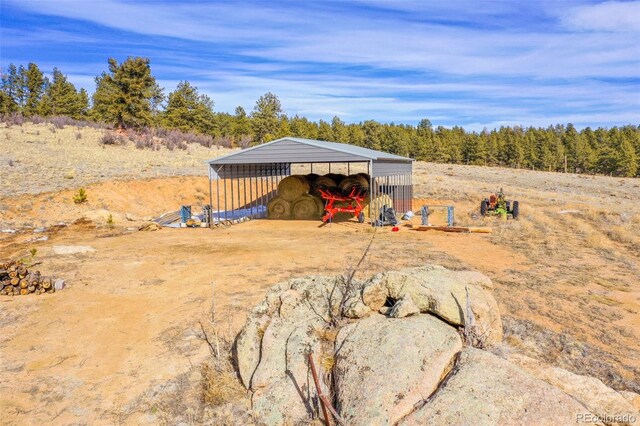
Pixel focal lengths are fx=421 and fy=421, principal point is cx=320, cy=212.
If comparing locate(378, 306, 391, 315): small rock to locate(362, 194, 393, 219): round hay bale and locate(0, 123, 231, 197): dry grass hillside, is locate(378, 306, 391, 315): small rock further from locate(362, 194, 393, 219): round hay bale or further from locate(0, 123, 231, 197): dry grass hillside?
locate(0, 123, 231, 197): dry grass hillside

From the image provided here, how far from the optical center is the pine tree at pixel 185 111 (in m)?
62.8

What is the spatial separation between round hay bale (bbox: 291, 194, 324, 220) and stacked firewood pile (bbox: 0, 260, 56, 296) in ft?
47.5

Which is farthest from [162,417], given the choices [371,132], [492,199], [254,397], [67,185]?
[371,132]

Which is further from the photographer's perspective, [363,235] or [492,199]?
[492,199]

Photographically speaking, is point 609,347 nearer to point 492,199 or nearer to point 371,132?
point 492,199

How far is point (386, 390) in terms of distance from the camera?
4.58 meters

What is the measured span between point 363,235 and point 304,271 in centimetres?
685

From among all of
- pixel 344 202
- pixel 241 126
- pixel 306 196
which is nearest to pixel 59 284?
pixel 306 196

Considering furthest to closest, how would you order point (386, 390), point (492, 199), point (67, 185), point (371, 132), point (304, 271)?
point (371, 132) → point (67, 185) → point (492, 199) → point (304, 271) → point (386, 390)

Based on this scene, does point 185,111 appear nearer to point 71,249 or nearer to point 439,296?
point 71,249

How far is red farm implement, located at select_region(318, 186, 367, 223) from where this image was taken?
22.2 metres

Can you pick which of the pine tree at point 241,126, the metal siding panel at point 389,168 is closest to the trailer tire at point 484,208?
the metal siding panel at point 389,168

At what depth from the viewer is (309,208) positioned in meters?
24.1

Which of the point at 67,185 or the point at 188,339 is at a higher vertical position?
the point at 67,185
